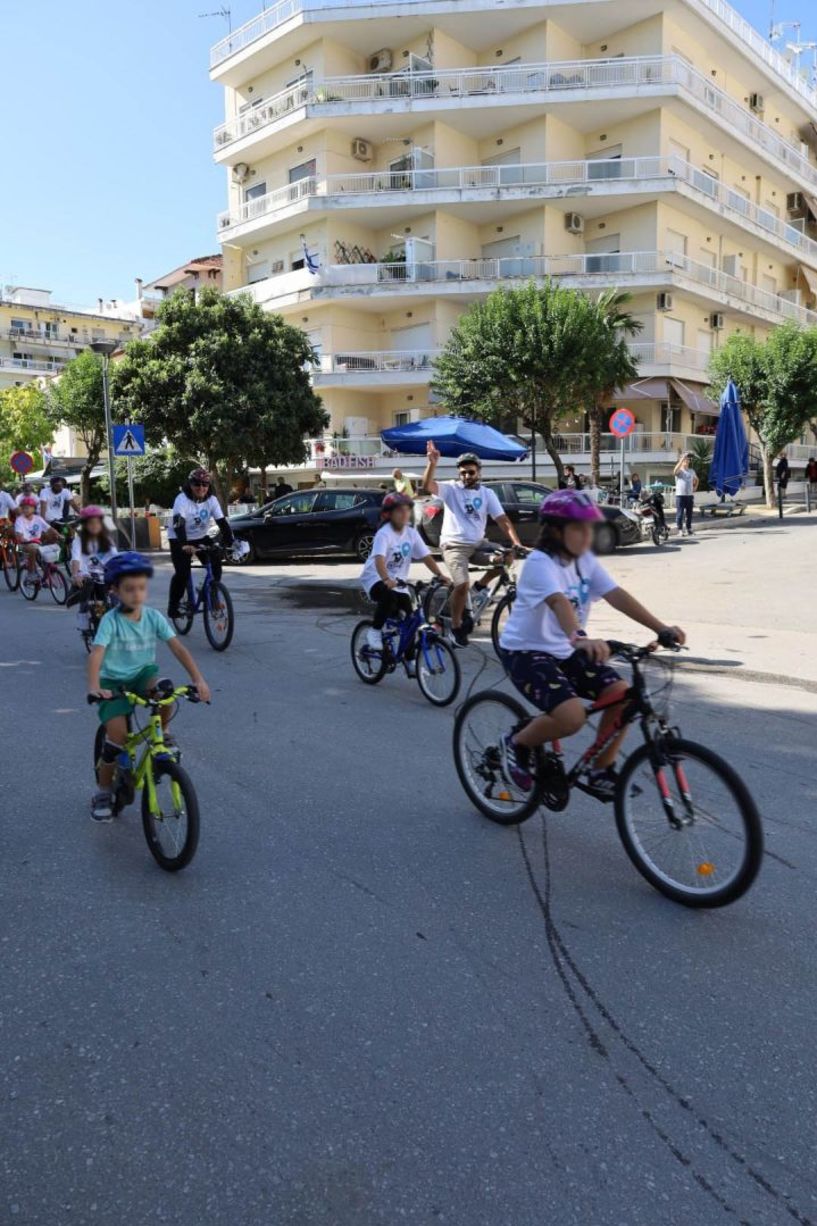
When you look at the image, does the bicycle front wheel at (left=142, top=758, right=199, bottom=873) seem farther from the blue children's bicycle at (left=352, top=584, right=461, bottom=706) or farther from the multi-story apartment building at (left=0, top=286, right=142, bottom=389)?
the multi-story apartment building at (left=0, top=286, right=142, bottom=389)

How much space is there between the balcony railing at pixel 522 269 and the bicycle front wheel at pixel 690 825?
3027 centimetres

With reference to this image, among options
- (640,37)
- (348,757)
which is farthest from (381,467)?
(348,757)

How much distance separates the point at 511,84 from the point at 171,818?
35.3 metres

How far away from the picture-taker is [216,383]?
25062mm

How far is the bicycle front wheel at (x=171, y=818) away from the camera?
3852 millimetres

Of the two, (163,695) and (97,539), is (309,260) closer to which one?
(97,539)

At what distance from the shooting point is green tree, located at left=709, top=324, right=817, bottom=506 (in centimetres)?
2584

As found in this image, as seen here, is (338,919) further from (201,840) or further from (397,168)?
(397,168)

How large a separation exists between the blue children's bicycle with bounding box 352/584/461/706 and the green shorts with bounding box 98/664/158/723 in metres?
2.85

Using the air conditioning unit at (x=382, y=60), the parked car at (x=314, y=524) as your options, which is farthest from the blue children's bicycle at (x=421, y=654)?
the air conditioning unit at (x=382, y=60)

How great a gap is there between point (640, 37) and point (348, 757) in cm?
3545

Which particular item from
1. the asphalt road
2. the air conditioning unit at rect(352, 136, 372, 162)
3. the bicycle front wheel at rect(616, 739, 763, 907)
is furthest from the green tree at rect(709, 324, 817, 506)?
the bicycle front wheel at rect(616, 739, 763, 907)

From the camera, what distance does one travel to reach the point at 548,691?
3.82m

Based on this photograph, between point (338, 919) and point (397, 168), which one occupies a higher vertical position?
point (397, 168)
